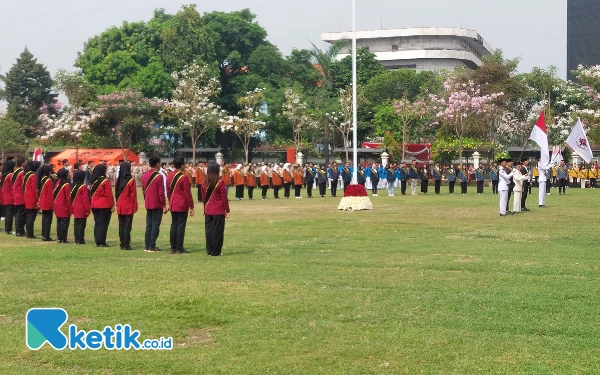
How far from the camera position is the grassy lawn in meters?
7.35

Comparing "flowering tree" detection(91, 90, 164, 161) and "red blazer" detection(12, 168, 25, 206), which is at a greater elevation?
"flowering tree" detection(91, 90, 164, 161)

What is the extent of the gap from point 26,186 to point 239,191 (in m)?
18.0

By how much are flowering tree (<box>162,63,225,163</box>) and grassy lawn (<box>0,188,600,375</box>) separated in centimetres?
4174

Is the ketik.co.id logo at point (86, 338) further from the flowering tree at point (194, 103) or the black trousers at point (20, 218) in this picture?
the flowering tree at point (194, 103)

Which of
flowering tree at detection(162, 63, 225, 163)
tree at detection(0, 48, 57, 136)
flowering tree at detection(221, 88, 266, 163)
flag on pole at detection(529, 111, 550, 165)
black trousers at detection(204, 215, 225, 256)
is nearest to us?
black trousers at detection(204, 215, 225, 256)

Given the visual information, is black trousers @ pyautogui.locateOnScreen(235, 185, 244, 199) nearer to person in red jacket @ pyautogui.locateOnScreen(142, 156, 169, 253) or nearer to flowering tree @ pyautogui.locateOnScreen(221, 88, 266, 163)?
person in red jacket @ pyautogui.locateOnScreen(142, 156, 169, 253)

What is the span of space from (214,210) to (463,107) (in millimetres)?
44201

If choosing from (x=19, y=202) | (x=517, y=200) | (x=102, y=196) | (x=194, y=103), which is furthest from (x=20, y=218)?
(x=194, y=103)

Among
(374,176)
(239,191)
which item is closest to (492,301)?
(239,191)

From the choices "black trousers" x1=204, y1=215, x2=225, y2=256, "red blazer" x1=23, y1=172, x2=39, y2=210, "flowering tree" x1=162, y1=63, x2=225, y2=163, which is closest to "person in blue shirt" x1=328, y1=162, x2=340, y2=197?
"flowering tree" x1=162, y1=63, x2=225, y2=163

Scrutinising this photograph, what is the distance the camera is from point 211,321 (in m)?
8.98

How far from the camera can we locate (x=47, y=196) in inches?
739

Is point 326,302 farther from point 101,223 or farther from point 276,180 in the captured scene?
point 276,180

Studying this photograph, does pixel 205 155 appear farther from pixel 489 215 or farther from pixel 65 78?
pixel 489 215
